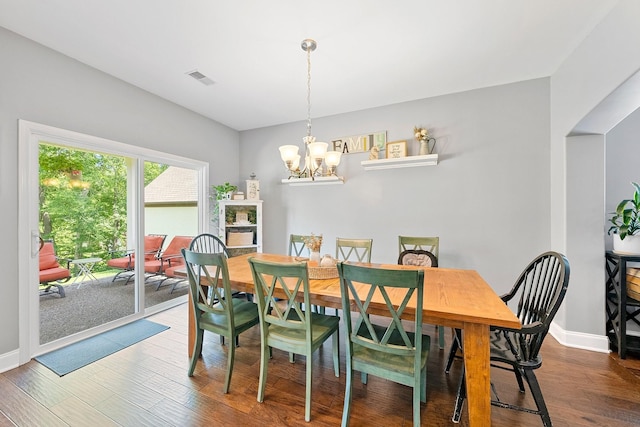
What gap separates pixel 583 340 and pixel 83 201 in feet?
18.0

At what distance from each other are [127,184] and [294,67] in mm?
2511

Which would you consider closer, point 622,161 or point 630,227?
point 630,227

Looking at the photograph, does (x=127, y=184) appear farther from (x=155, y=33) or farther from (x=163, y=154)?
(x=155, y=33)

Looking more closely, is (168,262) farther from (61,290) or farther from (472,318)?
(472,318)

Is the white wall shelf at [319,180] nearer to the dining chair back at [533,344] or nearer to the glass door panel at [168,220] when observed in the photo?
the glass door panel at [168,220]

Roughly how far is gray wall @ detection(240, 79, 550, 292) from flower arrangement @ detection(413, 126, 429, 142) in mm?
110

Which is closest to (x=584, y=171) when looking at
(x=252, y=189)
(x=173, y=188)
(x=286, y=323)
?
(x=286, y=323)

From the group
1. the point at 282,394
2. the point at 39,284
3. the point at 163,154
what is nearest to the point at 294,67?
the point at 163,154

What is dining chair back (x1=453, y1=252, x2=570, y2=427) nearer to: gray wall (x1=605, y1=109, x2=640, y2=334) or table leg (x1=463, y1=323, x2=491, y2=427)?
table leg (x1=463, y1=323, x2=491, y2=427)

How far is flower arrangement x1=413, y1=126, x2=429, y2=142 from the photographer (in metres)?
3.31

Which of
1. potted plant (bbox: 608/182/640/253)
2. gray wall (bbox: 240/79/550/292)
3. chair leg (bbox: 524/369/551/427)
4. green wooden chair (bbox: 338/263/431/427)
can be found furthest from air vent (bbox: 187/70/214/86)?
potted plant (bbox: 608/182/640/253)

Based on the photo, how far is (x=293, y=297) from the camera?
1.70 meters

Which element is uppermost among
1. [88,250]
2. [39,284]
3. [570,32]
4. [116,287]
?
[570,32]

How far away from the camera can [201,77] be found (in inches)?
115
